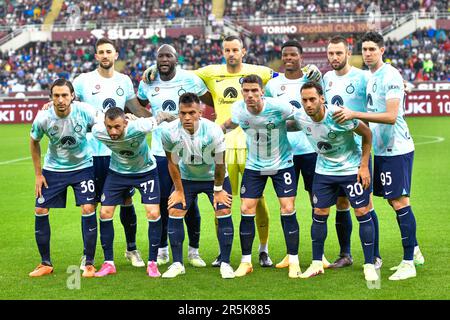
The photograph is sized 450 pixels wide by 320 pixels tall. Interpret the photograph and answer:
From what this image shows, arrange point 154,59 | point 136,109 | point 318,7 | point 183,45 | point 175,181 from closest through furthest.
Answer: point 175,181 → point 136,109 → point 154,59 → point 183,45 → point 318,7

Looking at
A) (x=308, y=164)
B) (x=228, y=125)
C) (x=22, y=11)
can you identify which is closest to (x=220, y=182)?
(x=228, y=125)

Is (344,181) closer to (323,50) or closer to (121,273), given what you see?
(121,273)

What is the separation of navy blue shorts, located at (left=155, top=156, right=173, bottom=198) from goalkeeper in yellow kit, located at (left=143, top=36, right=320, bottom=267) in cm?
71

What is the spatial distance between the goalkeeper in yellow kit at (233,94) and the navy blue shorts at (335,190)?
1.12 metres

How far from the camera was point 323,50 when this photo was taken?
1761 inches

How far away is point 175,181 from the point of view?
8.83 meters

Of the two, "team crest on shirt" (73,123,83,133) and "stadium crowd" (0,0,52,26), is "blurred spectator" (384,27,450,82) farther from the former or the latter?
"team crest on shirt" (73,123,83,133)

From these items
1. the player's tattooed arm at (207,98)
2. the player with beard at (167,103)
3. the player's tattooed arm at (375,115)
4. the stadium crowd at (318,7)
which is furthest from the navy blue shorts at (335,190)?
the stadium crowd at (318,7)

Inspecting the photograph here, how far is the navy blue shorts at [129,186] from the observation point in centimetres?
902

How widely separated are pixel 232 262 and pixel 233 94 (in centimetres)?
194

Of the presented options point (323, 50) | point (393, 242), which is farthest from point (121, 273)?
point (323, 50)

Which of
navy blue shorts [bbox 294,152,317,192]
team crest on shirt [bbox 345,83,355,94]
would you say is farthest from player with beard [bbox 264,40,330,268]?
team crest on shirt [bbox 345,83,355,94]

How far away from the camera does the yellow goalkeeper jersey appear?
9742 millimetres

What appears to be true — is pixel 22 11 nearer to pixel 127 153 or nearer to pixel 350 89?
pixel 127 153
